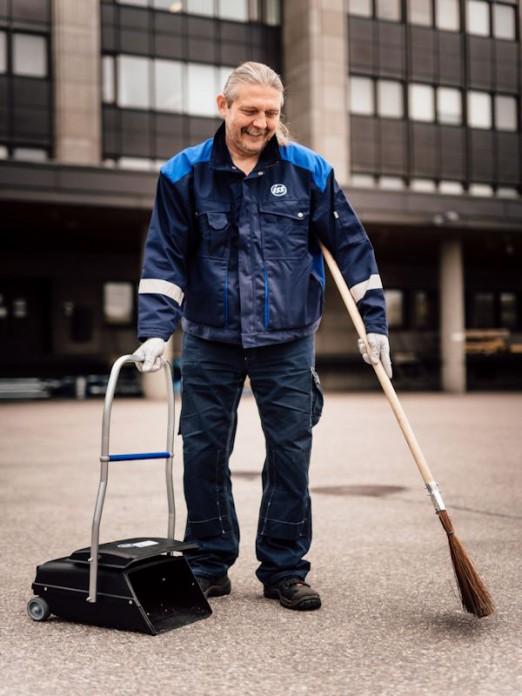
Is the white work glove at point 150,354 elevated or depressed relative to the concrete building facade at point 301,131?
depressed

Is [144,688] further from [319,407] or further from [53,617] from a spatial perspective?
[319,407]

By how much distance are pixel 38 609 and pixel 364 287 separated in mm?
1908

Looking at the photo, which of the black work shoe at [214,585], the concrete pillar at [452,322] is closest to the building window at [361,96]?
the concrete pillar at [452,322]

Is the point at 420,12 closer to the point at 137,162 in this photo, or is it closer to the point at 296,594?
the point at 137,162

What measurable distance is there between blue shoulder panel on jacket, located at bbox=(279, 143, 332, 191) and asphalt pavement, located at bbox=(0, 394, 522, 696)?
6.03 feet

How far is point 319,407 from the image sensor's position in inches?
179

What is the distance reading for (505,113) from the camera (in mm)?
38250

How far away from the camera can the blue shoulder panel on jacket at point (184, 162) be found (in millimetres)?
4312

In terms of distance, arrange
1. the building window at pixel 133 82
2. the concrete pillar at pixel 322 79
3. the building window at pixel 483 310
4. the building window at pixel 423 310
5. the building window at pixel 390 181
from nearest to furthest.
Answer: the building window at pixel 133 82, the concrete pillar at pixel 322 79, the building window at pixel 390 181, the building window at pixel 423 310, the building window at pixel 483 310

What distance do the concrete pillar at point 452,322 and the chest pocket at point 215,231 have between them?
29597 millimetres

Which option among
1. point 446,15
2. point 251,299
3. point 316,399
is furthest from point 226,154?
point 446,15

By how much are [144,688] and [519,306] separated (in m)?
43.2

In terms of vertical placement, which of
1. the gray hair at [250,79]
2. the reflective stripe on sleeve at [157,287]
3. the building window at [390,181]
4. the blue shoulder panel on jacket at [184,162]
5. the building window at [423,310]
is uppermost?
the building window at [390,181]

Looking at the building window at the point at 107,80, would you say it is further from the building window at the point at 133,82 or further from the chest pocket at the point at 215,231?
the chest pocket at the point at 215,231
